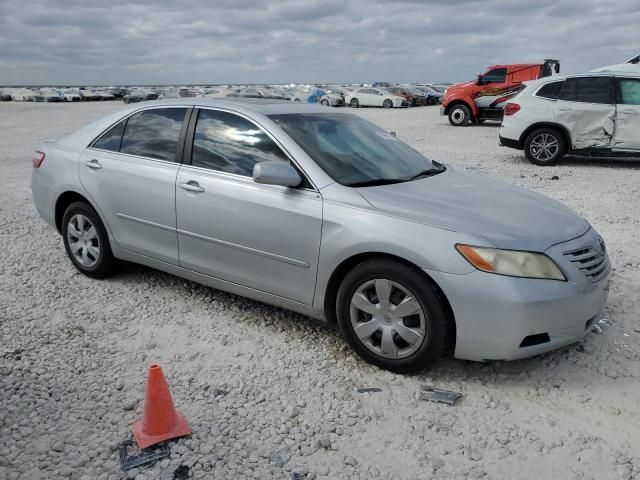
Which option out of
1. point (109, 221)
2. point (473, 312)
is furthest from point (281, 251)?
point (109, 221)

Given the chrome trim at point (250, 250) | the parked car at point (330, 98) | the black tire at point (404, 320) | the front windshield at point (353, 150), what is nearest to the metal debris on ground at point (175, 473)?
the black tire at point (404, 320)

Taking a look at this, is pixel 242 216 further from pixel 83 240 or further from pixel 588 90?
pixel 588 90

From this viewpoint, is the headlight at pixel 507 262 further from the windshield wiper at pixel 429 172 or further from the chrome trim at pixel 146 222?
the chrome trim at pixel 146 222

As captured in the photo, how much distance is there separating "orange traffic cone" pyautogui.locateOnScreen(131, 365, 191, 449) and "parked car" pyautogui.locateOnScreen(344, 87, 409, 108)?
3654 centimetres

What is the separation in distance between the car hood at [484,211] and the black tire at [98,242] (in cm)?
237

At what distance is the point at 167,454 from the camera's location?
2580mm

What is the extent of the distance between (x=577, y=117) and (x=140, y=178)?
8.99 metres

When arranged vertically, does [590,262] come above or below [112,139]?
below

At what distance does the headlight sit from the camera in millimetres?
2936

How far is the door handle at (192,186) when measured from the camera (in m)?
3.85

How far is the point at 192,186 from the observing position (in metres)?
3.88

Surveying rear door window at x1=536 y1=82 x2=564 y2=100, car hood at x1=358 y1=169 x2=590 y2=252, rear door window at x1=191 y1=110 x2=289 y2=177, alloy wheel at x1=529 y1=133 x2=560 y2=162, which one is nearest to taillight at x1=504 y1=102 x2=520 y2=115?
rear door window at x1=536 y1=82 x2=564 y2=100

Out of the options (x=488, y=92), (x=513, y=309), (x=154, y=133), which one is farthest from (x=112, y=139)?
(x=488, y=92)

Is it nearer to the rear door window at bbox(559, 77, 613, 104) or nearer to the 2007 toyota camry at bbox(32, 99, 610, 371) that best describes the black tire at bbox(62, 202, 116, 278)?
the 2007 toyota camry at bbox(32, 99, 610, 371)
